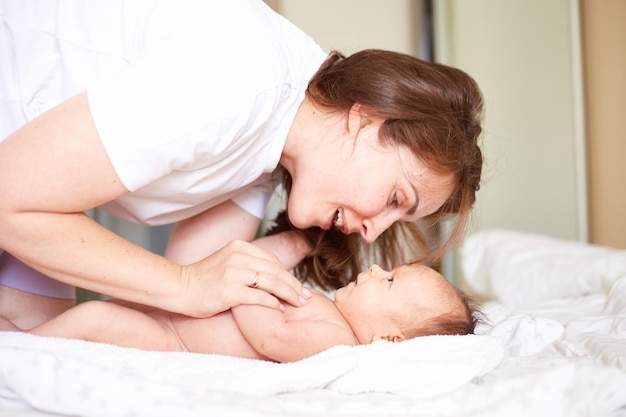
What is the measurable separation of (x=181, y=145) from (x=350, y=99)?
15.8 inches

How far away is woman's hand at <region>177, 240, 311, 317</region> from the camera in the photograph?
1164 millimetres

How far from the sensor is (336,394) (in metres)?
0.98

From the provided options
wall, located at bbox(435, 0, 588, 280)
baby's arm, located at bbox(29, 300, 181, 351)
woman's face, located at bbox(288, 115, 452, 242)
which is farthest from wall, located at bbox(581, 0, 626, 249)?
baby's arm, located at bbox(29, 300, 181, 351)

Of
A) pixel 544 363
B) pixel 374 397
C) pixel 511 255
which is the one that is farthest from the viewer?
pixel 511 255

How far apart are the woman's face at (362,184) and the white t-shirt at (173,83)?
0.31 ft

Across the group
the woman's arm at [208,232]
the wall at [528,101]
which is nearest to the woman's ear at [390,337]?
the woman's arm at [208,232]

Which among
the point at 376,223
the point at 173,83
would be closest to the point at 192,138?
the point at 173,83

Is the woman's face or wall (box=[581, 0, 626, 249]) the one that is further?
wall (box=[581, 0, 626, 249])

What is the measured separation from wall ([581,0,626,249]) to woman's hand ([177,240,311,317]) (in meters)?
2.00

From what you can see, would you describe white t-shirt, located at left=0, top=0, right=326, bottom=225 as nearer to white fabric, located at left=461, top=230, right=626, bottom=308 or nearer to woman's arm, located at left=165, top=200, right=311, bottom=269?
woman's arm, located at left=165, top=200, right=311, bottom=269

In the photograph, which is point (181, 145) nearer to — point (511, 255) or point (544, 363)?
point (544, 363)

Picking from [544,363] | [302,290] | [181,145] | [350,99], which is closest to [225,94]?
[181,145]

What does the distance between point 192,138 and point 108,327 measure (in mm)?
396

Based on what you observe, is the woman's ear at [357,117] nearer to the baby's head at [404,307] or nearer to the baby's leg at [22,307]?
the baby's head at [404,307]
